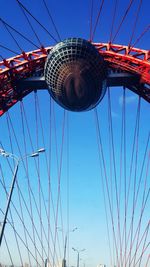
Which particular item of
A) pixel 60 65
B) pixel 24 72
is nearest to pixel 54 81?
pixel 60 65

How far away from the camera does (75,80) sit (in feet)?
65.9

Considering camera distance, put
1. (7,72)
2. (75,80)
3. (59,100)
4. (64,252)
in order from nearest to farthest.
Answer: (75,80) → (59,100) → (7,72) → (64,252)

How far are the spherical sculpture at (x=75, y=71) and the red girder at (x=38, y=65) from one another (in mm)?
1790

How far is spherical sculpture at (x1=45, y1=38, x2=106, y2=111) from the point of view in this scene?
20.4 metres

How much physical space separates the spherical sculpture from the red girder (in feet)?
5.87

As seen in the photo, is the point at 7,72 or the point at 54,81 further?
the point at 7,72

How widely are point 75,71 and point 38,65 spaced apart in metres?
5.01

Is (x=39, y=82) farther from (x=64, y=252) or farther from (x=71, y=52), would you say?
(x=64, y=252)

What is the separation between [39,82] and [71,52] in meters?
4.73

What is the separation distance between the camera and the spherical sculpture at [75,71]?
20.4m

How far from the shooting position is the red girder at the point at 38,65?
2222 cm

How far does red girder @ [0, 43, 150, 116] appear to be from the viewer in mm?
22219

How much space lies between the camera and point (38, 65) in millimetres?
24312

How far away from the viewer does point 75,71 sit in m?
20.4
